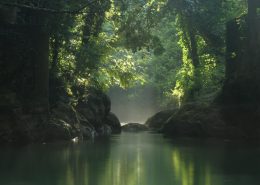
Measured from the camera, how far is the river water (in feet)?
31.9

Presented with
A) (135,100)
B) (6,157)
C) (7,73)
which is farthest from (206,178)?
(135,100)

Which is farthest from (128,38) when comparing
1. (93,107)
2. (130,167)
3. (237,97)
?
(130,167)

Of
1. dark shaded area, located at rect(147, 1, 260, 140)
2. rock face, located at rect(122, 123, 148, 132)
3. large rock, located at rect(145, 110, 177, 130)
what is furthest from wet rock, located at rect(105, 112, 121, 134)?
dark shaded area, located at rect(147, 1, 260, 140)

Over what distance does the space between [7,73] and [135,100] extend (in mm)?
53196

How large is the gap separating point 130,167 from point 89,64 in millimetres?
17237

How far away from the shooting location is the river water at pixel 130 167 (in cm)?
972

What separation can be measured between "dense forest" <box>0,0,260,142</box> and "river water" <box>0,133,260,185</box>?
3.96 m

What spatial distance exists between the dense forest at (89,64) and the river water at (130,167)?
3.96 metres

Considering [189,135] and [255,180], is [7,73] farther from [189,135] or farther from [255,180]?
[255,180]

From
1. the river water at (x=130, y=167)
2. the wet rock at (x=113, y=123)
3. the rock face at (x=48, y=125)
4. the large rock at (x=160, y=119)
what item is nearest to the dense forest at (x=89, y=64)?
the rock face at (x=48, y=125)

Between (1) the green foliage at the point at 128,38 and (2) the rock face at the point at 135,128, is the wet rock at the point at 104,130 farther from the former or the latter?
(2) the rock face at the point at 135,128

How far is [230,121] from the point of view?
22641 mm

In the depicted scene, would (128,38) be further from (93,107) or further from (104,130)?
(104,130)

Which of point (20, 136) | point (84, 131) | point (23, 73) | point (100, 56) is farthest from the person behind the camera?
point (100, 56)
